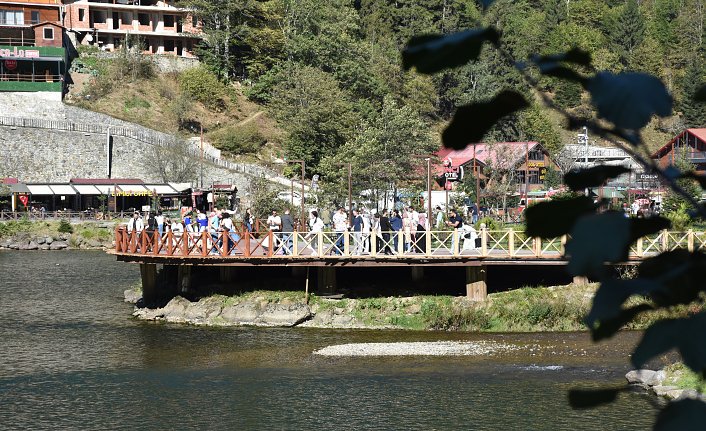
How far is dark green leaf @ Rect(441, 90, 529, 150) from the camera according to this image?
2.24 meters

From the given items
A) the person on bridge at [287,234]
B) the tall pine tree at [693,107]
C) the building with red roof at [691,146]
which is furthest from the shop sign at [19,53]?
the person on bridge at [287,234]

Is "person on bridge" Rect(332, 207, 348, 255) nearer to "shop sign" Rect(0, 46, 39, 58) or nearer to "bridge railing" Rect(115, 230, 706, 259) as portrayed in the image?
"bridge railing" Rect(115, 230, 706, 259)

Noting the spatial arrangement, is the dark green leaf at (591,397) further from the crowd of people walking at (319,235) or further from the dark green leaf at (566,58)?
the crowd of people walking at (319,235)

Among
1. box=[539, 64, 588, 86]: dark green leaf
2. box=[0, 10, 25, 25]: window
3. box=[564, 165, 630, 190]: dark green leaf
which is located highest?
box=[0, 10, 25, 25]: window

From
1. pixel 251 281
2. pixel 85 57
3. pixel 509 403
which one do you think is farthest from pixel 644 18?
pixel 509 403

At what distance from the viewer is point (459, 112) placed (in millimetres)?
2258

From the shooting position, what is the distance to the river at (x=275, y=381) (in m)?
17.4

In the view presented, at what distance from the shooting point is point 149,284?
29.1m

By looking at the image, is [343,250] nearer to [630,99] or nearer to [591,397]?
[591,397]

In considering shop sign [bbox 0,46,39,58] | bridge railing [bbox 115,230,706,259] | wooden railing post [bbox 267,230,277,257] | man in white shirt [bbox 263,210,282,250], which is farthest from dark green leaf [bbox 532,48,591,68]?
shop sign [bbox 0,46,39,58]

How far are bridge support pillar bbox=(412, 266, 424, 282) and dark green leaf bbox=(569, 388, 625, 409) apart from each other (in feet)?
83.3

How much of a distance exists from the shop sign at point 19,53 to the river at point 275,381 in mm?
50707

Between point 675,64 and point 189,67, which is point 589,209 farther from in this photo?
point 675,64

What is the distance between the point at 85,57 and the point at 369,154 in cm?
3915
